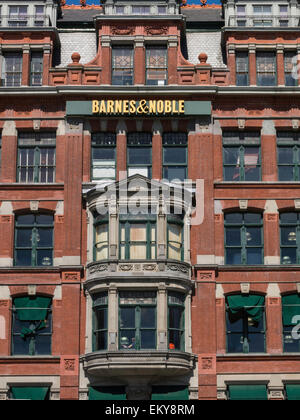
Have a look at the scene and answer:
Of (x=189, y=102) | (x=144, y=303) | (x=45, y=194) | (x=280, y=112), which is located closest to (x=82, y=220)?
(x=45, y=194)

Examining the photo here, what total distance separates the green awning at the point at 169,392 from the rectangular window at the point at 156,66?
15821 mm

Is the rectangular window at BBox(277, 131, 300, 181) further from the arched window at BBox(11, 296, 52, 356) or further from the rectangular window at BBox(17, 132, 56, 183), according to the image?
the arched window at BBox(11, 296, 52, 356)

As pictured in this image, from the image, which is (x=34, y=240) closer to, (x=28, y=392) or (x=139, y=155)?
(x=139, y=155)

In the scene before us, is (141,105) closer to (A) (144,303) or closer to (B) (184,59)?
(B) (184,59)

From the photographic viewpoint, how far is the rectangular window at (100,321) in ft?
135

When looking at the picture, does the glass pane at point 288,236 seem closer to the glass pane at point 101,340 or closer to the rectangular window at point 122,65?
the glass pane at point 101,340

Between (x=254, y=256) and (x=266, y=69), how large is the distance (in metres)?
10.3

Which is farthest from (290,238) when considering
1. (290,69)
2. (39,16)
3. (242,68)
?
(39,16)

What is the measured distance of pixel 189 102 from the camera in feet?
148

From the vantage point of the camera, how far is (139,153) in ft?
148

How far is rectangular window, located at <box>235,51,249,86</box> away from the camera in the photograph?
46.3m

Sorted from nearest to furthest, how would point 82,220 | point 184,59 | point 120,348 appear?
1. point 120,348
2. point 82,220
3. point 184,59

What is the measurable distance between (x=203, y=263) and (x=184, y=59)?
447 inches

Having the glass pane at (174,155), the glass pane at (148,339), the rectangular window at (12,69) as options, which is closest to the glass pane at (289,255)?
the glass pane at (174,155)
